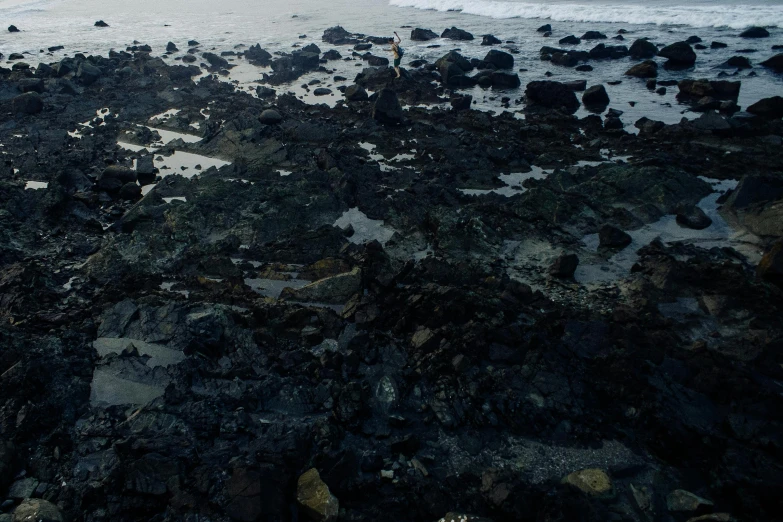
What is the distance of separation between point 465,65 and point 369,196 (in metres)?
10.3

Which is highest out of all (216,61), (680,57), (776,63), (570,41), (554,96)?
(776,63)

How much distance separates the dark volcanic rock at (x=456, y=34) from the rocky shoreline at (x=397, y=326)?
12923mm

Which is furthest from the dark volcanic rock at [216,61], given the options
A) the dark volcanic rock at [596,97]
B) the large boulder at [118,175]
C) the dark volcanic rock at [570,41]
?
the dark volcanic rock at [570,41]

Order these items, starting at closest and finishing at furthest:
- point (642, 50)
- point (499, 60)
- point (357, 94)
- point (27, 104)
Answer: point (27, 104) < point (357, 94) < point (499, 60) < point (642, 50)

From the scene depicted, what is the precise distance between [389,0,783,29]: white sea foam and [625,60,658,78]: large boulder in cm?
890

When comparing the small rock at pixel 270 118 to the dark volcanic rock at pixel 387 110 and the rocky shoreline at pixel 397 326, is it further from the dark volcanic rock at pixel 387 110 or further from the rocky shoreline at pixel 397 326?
the dark volcanic rock at pixel 387 110

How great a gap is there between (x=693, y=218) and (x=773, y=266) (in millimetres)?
1797

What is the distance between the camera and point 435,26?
26.2 metres

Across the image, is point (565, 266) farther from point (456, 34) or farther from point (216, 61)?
point (456, 34)

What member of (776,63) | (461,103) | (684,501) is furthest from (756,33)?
(684,501)

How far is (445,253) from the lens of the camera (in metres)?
7.88

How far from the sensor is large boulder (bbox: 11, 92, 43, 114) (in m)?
14.3

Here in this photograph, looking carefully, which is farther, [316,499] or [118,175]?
[118,175]

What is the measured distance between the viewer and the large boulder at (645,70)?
16.5 meters
